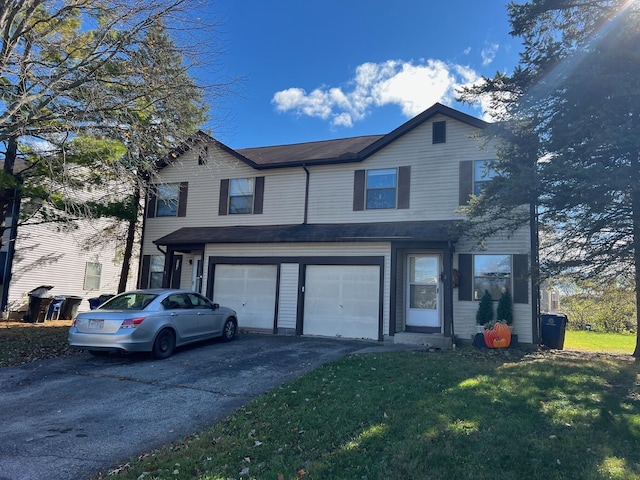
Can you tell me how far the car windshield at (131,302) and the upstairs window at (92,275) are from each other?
1082 centimetres

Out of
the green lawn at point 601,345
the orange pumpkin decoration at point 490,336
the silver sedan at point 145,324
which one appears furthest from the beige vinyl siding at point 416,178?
the green lawn at point 601,345

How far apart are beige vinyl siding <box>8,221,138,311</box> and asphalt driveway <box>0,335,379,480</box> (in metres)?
8.80

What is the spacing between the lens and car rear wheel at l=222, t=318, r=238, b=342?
11223 mm

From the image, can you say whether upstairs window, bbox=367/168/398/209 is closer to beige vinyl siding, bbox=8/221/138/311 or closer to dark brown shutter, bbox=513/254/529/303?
dark brown shutter, bbox=513/254/529/303

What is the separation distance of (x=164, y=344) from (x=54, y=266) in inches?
444

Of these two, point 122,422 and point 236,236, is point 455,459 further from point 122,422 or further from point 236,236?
point 236,236

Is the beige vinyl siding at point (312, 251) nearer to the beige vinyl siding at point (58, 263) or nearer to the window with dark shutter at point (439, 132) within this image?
the window with dark shutter at point (439, 132)

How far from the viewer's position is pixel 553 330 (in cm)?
1145

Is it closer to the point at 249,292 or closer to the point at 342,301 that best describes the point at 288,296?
the point at 249,292

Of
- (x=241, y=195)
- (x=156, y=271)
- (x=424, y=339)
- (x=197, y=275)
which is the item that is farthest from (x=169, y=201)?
(x=424, y=339)

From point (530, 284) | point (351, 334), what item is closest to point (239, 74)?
point (351, 334)

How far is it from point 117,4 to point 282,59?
202 inches

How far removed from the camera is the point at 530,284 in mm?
11094

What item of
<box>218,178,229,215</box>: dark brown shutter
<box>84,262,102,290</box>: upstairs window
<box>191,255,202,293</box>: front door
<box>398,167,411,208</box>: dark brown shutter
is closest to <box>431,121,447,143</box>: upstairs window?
<box>398,167,411,208</box>: dark brown shutter
